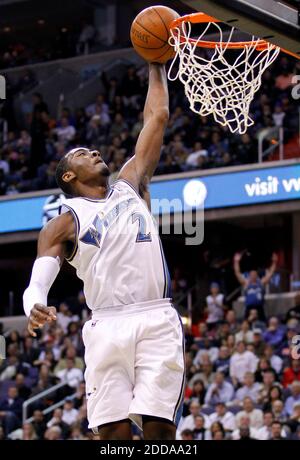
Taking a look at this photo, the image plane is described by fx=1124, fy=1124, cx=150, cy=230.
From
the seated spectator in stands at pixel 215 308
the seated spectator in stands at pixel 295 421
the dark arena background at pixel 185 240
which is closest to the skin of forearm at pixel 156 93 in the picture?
the dark arena background at pixel 185 240

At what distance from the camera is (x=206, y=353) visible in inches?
568

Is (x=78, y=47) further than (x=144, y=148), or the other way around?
(x=78, y=47)

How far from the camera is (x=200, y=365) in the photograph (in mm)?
14281

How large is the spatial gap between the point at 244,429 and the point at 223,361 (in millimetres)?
2363

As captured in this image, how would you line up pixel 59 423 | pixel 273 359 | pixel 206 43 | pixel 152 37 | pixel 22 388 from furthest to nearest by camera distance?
pixel 22 388, pixel 59 423, pixel 273 359, pixel 206 43, pixel 152 37

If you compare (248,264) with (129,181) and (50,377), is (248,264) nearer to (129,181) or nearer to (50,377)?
(50,377)

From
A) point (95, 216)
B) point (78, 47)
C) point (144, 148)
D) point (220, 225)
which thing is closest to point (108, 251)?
point (95, 216)

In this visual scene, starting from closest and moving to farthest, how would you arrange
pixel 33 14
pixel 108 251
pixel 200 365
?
pixel 108 251
pixel 200 365
pixel 33 14

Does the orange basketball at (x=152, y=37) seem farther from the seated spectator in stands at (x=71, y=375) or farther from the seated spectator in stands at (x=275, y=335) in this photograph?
the seated spectator in stands at (x=71, y=375)

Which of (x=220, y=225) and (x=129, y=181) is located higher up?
(x=220, y=225)

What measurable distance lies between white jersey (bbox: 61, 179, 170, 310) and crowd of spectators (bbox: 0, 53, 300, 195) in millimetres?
10599

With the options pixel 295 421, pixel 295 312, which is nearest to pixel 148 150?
pixel 295 421

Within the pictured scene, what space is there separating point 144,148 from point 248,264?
1131 centimetres

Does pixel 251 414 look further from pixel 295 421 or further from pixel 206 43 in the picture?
pixel 206 43
